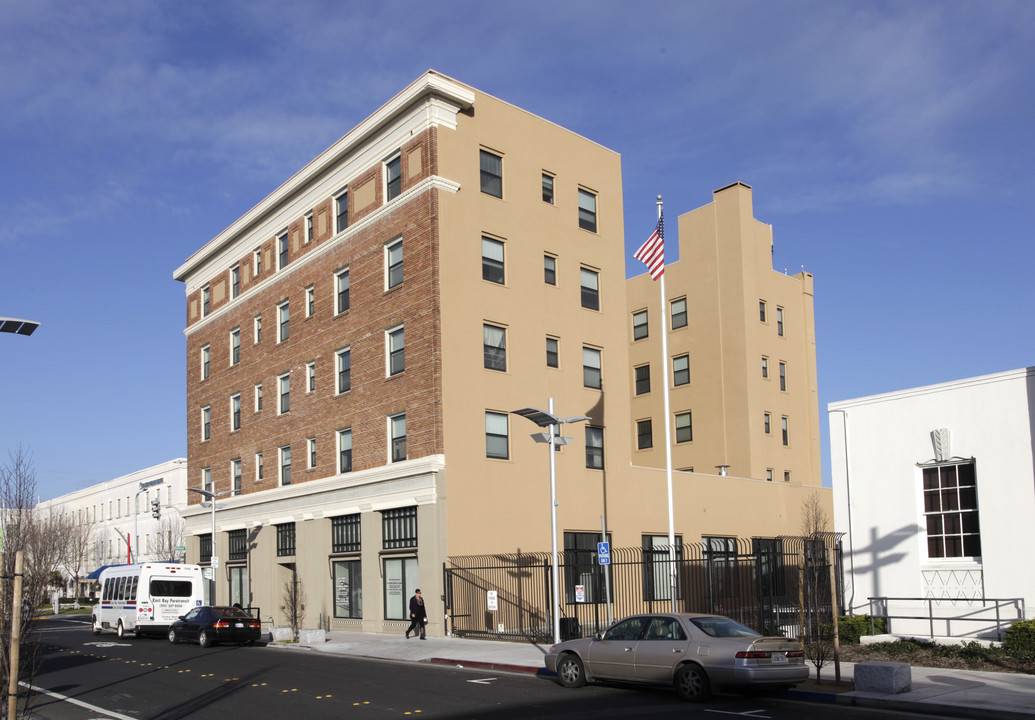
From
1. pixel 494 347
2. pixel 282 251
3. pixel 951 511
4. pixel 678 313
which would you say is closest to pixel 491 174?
pixel 494 347

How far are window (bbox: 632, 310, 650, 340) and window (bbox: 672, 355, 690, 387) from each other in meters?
2.46

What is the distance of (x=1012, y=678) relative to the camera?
58.1 ft

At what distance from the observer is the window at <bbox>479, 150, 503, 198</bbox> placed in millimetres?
37094

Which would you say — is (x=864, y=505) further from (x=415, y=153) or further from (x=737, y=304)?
(x=737, y=304)

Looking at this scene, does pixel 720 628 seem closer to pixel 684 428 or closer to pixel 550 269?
pixel 550 269

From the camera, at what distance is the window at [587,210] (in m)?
40.8

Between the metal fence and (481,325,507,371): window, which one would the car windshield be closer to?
the metal fence

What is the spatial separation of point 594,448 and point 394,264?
34.3 ft

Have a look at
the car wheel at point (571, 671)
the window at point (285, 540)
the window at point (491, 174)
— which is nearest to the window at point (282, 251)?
the window at point (285, 540)

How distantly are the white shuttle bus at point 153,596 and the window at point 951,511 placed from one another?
1064 inches

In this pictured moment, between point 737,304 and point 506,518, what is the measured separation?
2181 cm

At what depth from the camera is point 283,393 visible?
45.3 m

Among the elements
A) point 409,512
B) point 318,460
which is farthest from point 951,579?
point 318,460

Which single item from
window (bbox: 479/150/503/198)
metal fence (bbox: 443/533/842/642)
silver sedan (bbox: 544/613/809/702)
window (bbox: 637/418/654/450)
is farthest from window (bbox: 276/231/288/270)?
silver sedan (bbox: 544/613/809/702)
